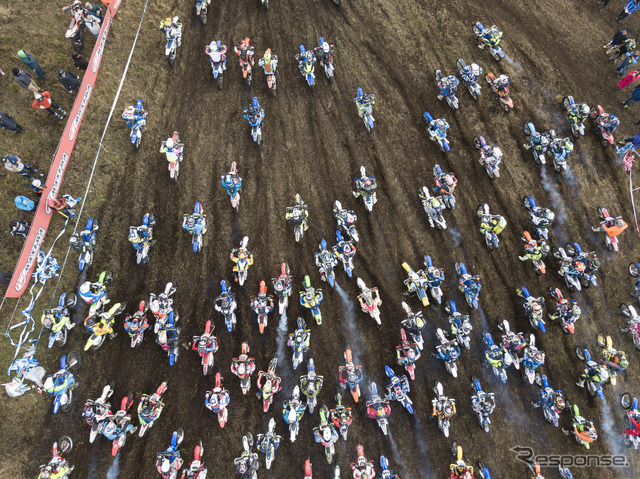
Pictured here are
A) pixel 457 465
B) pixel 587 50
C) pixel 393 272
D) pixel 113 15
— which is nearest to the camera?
pixel 457 465

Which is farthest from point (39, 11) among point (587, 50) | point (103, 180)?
point (587, 50)

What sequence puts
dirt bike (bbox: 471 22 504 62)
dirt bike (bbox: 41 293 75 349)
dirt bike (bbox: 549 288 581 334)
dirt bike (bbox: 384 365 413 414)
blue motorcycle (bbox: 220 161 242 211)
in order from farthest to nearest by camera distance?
dirt bike (bbox: 471 22 504 62)
blue motorcycle (bbox: 220 161 242 211)
dirt bike (bbox: 549 288 581 334)
dirt bike (bbox: 384 365 413 414)
dirt bike (bbox: 41 293 75 349)

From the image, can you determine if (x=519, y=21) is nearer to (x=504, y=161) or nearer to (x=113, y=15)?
(x=504, y=161)

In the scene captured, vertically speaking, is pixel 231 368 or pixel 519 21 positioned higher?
pixel 519 21

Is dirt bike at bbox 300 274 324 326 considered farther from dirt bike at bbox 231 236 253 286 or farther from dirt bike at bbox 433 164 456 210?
dirt bike at bbox 433 164 456 210

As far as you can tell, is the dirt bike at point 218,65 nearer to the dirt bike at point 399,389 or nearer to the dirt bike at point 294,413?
the dirt bike at point 294,413

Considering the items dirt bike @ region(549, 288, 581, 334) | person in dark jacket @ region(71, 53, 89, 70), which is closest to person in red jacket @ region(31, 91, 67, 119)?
person in dark jacket @ region(71, 53, 89, 70)
